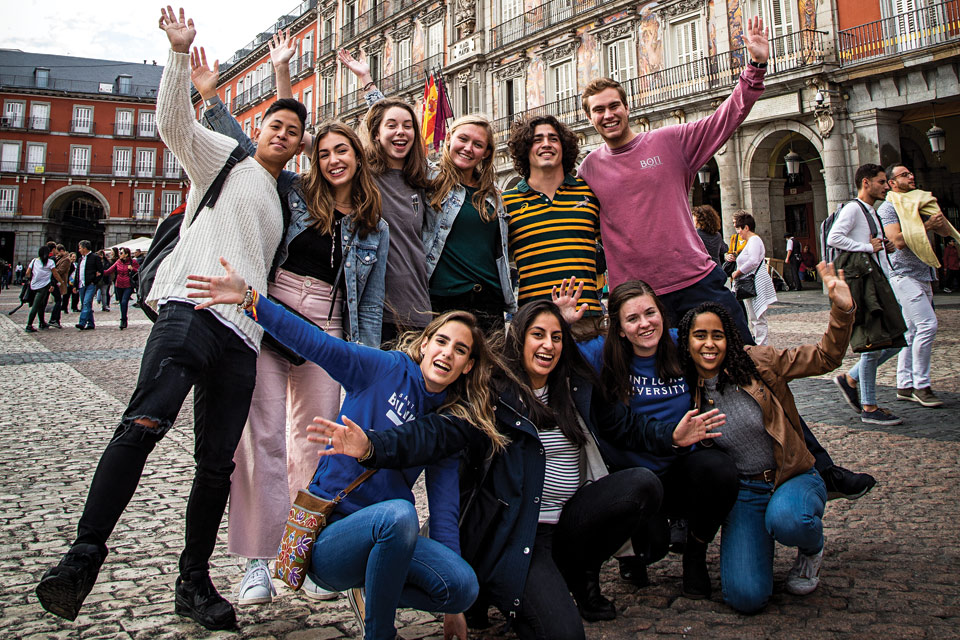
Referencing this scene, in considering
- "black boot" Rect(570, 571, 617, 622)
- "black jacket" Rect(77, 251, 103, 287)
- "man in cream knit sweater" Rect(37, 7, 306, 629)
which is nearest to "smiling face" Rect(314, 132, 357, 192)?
"man in cream knit sweater" Rect(37, 7, 306, 629)

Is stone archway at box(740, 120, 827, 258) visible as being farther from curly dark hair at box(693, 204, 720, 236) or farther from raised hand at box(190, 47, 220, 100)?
raised hand at box(190, 47, 220, 100)

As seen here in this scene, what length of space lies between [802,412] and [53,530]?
5.32 m

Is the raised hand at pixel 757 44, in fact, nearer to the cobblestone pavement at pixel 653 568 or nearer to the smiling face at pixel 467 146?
the smiling face at pixel 467 146

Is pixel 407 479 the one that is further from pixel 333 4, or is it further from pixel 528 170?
pixel 333 4

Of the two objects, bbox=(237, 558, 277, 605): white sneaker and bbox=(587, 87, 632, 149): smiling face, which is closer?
bbox=(237, 558, 277, 605): white sneaker

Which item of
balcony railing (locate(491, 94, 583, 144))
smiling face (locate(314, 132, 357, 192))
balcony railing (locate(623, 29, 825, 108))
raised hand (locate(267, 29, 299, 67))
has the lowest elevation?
smiling face (locate(314, 132, 357, 192))

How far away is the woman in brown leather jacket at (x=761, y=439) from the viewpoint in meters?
2.45

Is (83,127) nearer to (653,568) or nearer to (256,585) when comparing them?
(256,585)

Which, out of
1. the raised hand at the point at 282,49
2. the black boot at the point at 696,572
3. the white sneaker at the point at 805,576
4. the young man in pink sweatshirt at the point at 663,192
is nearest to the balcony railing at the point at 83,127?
the raised hand at the point at 282,49

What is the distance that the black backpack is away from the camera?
2.40 meters

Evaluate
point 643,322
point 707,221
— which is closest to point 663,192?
Answer: point 643,322

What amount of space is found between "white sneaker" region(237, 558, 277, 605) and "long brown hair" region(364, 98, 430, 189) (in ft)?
5.92

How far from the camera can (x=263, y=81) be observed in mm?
40781

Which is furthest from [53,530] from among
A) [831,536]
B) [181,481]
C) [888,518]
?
[888,518]
